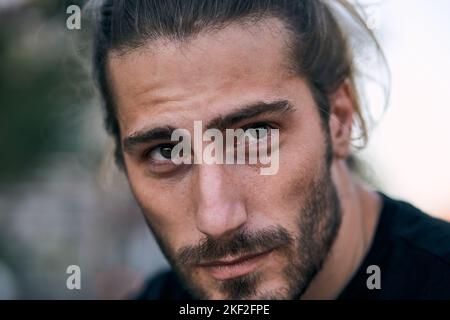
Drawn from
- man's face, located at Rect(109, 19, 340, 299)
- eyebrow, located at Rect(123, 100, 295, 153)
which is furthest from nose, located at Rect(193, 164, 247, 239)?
eyebrow, located at Rect(123, 100, 295, 153)

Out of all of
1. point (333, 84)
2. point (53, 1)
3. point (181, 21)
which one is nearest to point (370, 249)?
point (333, 84)

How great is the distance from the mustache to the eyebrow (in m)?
0.28

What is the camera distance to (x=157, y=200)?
1.54 metres

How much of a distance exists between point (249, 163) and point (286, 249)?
249 millimetres

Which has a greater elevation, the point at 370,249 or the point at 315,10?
the point at 315,10

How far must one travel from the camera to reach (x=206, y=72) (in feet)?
4.61

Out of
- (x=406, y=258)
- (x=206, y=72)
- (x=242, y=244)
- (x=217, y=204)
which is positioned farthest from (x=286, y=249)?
(x=206, y=72)

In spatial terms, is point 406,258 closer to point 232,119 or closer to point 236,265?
point 236,265

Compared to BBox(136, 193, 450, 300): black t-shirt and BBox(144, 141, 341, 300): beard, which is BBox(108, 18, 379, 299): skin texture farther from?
BBox(136, 193, 450, 300): black t-shirt

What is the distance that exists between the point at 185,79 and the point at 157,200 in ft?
1.18

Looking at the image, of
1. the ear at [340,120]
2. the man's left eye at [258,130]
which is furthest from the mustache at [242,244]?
the ear at [340,120]

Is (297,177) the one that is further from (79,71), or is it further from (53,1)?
(53,1)

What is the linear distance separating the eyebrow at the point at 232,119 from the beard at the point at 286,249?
0.74ft

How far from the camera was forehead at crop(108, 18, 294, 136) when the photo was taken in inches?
55.3
